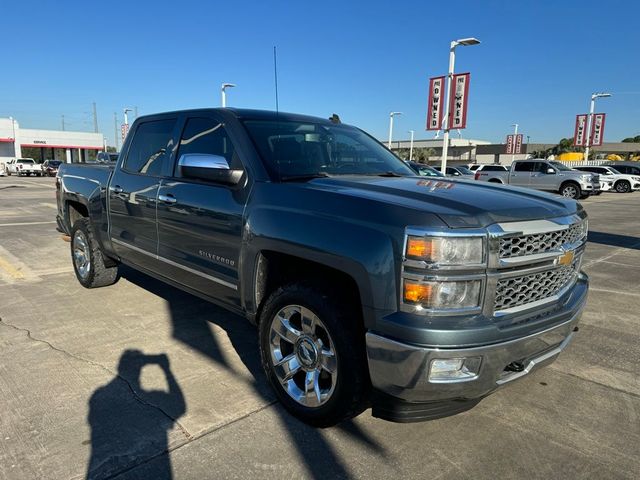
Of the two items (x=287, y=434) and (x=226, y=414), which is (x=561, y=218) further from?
(x=226, y=414)

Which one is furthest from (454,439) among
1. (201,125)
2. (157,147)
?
(157,147)

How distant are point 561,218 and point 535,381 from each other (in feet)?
4.65

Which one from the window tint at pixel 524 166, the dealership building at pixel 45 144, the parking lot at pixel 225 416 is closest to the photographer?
the parking lot at pixel 225 416

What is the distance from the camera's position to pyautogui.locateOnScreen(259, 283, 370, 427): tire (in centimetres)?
257

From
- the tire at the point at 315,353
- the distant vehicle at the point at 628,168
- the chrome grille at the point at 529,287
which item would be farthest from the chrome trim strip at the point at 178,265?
the distant vehicle at the point at 628,168

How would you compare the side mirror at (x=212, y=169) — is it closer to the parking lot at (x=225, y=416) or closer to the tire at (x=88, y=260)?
the parking lot at (x=225, y=416)

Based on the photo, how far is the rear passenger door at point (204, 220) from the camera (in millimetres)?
3283

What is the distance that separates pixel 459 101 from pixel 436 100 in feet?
3.30

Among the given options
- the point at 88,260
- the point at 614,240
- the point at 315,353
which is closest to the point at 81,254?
the point at 88,260

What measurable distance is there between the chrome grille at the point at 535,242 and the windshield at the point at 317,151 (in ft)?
4.65

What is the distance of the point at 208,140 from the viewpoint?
3.73 metres

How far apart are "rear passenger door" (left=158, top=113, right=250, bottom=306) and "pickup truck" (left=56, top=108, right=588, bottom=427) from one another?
1cm

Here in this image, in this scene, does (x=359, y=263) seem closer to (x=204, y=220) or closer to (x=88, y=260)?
(x=204, y=220)

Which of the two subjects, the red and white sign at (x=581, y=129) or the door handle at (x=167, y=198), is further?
the red and white sign at (x=581, y=129)
